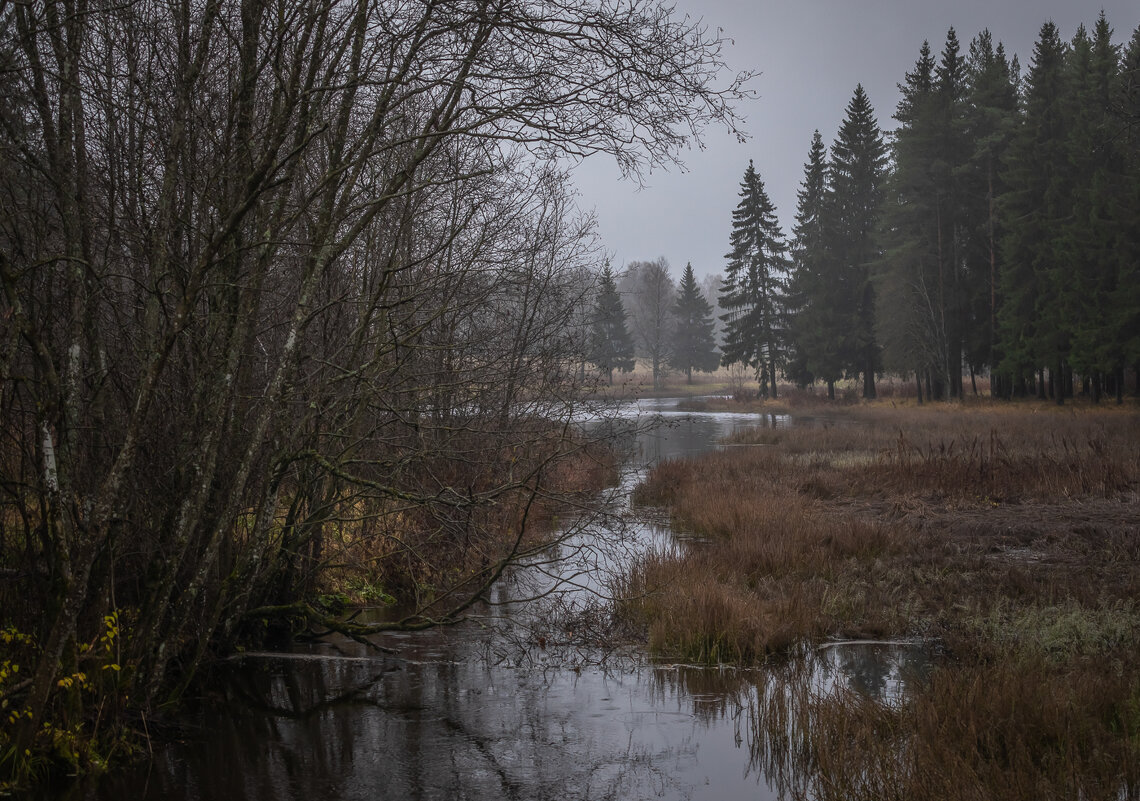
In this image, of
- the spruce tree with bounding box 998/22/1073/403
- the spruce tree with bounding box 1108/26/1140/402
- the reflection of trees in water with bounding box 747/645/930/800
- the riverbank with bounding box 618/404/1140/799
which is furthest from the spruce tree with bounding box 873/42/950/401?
the reflection of trees in water with bounding box 747/645/930/800

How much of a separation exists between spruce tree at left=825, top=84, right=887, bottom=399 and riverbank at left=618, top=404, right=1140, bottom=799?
27924 mm

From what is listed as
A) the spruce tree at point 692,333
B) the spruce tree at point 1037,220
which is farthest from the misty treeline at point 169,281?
the spruce tree at point 692,333

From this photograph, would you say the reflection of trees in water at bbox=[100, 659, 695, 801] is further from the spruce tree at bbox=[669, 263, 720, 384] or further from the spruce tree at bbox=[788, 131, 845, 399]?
the spruce tree at bbox=[669, 263, 720, 384]

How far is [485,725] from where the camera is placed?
6.76 m

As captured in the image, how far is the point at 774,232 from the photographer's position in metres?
54.9

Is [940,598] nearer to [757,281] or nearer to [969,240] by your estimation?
[969,240]

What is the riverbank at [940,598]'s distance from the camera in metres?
5.18

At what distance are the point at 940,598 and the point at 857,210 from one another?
42319mm

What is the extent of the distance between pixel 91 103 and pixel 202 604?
368cm

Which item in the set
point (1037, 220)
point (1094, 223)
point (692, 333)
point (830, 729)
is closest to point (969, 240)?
point (1037, 220)

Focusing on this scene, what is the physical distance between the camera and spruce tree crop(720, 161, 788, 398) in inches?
2112

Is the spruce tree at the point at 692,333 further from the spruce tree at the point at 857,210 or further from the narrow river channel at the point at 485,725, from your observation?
the narrow river channel at the point at 485,725

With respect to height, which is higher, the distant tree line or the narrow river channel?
the distant tree line

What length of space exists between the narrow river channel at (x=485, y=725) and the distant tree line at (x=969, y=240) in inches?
993
